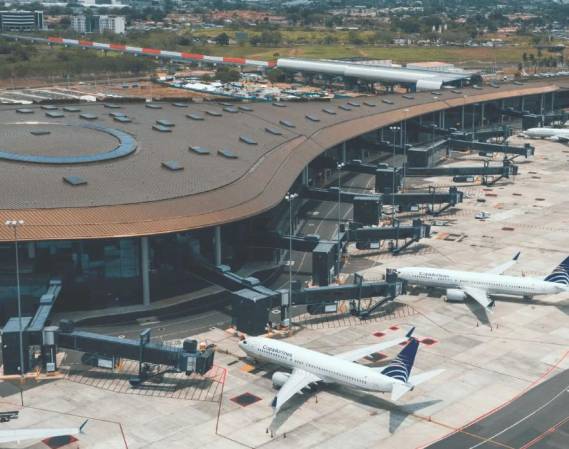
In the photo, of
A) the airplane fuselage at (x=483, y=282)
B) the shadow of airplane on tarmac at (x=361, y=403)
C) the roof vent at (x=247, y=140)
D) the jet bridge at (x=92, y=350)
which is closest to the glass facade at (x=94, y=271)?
the jet bridge at (x=92, y=350)

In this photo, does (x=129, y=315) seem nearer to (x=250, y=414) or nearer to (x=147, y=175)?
(x=147, y=175)

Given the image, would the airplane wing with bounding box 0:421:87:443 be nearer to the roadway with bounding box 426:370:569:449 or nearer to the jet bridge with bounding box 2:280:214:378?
the jet bridge with bounding box 2:280:214:378

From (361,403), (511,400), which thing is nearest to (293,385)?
(361,403)

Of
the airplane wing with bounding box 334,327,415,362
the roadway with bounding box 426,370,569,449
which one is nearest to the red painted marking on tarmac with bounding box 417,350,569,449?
the roadway with bounding box 426,370,569,449

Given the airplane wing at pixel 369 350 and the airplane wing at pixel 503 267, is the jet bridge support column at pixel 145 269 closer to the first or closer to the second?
the airplane wing at pixel 369 350

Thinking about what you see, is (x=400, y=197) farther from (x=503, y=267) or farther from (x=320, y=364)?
(x=320, y=364)

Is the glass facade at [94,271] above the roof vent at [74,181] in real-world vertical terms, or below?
below
